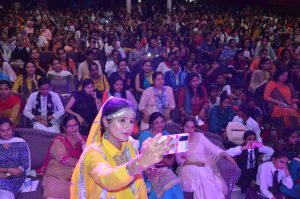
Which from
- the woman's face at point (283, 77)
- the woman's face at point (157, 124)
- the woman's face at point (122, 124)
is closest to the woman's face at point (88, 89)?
the woman's face at point (157, 124)

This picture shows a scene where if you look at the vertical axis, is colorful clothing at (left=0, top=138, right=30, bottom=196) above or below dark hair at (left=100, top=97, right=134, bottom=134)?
below

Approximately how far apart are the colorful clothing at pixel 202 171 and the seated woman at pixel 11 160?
5.25 feet

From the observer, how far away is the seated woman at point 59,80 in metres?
6.31

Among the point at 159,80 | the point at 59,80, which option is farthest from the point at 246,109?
the point at 59,80

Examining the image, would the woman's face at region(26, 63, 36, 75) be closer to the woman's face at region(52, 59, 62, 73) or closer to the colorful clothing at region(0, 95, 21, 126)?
the woman's face at region(52, 59, 62, 73)

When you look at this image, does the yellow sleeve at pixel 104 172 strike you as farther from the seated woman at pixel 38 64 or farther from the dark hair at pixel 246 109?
the seated woman at pixel 38 64

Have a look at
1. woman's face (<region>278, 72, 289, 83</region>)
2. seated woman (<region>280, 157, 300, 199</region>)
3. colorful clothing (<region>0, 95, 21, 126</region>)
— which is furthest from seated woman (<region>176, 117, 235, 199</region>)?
woman's face (<region>278, 72, 289, 83</region>)

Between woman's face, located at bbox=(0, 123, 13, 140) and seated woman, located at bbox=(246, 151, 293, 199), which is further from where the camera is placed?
seated woman, located at bbox=(246, 151, 293, 199)

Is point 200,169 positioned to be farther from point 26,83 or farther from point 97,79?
point 26,83

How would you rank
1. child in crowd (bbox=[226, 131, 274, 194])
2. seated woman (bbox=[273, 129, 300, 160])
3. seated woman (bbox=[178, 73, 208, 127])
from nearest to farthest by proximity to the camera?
1. child in crowd (bbox=[226, 131, 274, 194])
2. seated woman (bbox=[273, 129, 300, 160])
3. seated woman (bbox=[178, 73, 208, 127])

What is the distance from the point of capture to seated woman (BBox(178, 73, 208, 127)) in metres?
6.20

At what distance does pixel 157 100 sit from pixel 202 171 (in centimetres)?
172

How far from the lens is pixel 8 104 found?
206 inches

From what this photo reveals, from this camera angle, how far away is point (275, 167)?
14.8 ft
